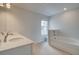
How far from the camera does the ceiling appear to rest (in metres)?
1.68

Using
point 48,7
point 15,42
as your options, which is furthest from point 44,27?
point 15,42

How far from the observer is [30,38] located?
1.73 metres

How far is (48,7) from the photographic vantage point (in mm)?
1697

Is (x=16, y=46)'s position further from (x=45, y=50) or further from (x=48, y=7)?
(x=48, y=7)

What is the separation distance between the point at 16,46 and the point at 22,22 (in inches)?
14.4

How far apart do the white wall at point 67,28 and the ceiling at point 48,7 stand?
0.24ft

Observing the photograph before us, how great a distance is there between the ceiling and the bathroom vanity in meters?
0.45

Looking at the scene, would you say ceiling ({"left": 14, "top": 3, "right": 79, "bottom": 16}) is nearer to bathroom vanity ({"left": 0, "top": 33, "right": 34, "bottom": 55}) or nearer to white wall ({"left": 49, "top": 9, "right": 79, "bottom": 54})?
white wall ({"left": 49, "top": 9, "right": 79, "bottom": 54})

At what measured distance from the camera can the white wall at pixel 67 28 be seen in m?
1.67

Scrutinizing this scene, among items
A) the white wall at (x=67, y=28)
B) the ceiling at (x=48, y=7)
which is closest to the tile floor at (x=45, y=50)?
the white wall at (x=67, y=28)
